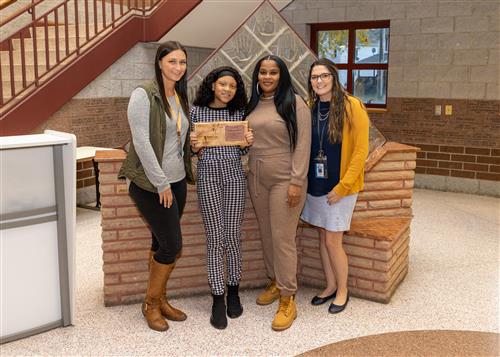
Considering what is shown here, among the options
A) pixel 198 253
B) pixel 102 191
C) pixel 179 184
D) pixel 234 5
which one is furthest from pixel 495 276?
pixel 234 5

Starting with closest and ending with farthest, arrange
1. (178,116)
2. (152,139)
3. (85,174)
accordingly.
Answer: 1. (152,139)
2. (178,116)
3. (85,174)

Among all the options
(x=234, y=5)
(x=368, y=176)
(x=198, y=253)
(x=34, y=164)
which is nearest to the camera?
(x=34, y=164)

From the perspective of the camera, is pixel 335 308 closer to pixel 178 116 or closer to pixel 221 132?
pixel 221 132

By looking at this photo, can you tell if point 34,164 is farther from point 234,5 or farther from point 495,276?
point 234,5

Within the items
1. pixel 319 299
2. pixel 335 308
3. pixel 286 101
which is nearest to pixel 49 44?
pixel 286 101

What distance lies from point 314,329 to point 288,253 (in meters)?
0.45

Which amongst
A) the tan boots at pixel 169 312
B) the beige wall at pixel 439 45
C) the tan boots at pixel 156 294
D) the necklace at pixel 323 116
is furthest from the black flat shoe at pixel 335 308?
the beige wall at pixel 439 45

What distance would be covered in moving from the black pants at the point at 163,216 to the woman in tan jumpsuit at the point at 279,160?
45 centimetres

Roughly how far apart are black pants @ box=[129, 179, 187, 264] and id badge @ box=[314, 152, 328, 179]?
749mm

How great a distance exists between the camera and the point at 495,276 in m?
3.68

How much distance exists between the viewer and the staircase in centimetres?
486

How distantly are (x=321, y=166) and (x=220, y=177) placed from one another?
577 millimetres

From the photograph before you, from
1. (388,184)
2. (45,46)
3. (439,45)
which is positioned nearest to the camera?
(388,184)

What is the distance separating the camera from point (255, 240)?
3412 millimetres
